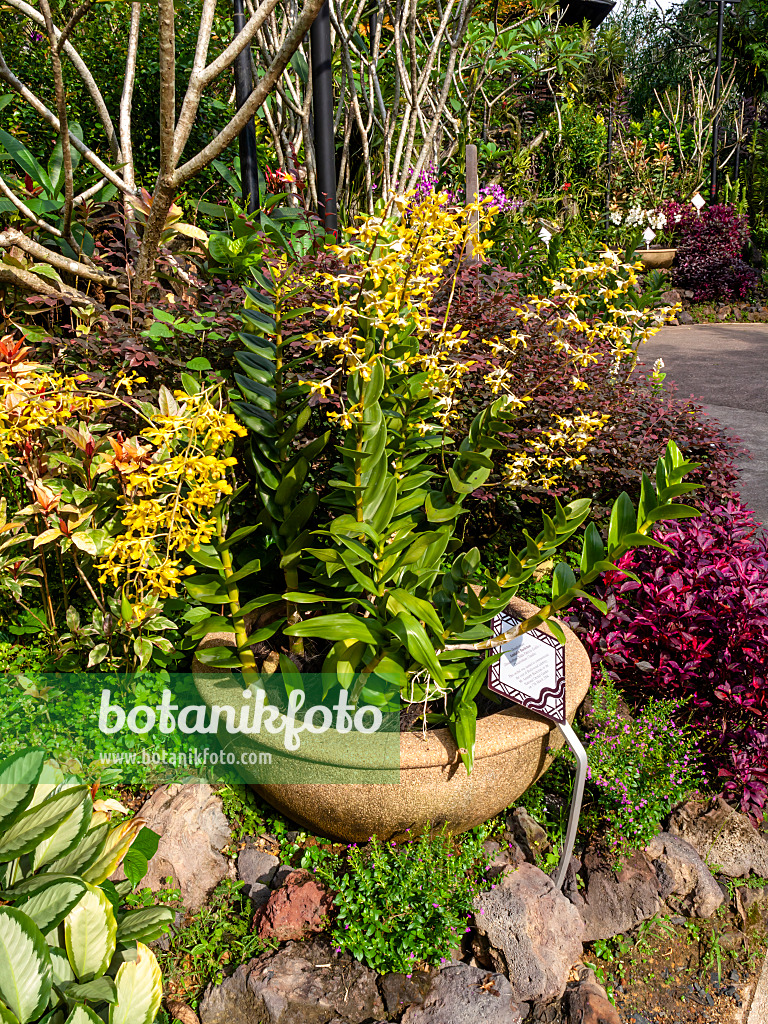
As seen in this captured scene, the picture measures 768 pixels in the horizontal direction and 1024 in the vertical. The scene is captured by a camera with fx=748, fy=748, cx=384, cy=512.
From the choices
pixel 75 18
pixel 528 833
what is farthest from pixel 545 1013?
pixel 75 18

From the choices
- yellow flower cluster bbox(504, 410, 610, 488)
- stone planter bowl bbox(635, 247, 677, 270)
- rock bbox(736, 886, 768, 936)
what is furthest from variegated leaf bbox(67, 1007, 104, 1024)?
→ stone planter bowl bbox(635, 247, 677, 270)

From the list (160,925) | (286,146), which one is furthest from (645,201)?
(160,925)

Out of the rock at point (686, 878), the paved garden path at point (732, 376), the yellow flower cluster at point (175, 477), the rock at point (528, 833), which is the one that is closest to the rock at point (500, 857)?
the rock at point (528, 833)

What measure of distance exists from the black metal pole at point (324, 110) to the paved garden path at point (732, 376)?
7.41 ft

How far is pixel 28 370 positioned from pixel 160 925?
53.0 inches

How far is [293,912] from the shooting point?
6.15 feet

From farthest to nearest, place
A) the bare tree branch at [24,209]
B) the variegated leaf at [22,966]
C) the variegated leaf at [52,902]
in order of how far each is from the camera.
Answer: the bare tree branch at [24,209]
the variegated leaf at [52,902]
the variegated leaf at [22,966]

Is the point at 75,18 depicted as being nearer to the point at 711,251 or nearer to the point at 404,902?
the point at 404,902

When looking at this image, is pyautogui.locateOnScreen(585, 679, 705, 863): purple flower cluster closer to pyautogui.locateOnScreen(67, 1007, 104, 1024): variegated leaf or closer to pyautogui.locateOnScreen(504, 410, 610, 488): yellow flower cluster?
pyautogui.locateOnScreen(504, 410, 610, 488): yellow flower cluster

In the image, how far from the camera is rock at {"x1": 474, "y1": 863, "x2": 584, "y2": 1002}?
1.84 m

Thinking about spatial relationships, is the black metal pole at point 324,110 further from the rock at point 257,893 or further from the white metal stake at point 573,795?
the rock at point 257,893

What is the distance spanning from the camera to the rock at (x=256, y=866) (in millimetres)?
2059

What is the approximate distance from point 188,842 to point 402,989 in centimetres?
68

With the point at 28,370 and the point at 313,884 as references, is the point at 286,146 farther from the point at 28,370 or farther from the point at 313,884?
the point at 313,884
